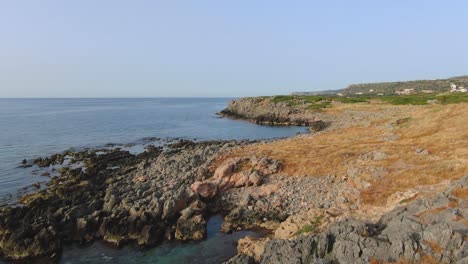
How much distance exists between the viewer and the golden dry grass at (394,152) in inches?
926

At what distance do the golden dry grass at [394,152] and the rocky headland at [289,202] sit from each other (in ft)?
0.32

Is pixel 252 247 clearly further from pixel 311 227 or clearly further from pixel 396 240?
pixel 396 240

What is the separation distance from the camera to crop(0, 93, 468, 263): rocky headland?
45.4ft

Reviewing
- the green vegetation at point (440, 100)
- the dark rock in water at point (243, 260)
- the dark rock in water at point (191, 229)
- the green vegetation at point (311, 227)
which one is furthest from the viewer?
the green vegetation at point (440, 100)

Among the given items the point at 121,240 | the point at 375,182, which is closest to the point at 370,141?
the point at 375,182

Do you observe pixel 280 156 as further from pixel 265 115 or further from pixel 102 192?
pixel 265 115

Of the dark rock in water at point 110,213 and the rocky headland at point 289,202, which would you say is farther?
the dark rock in water at point 110,213

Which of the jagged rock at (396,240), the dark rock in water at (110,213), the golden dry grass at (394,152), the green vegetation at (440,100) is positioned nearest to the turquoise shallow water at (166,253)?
the dark rock in water at (110,213)

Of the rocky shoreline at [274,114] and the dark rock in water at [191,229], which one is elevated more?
the rocky shoreline at [274,114]

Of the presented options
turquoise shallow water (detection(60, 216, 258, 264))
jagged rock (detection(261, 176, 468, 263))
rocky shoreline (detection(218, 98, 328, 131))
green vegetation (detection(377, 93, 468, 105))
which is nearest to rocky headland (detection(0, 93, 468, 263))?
jagged rock (detection(261, 176, 468, 263))

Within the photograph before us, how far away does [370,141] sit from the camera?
36656mm

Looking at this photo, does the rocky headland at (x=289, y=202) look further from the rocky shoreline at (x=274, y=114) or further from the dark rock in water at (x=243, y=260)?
the rocky shoreline at (x=274, y=114)

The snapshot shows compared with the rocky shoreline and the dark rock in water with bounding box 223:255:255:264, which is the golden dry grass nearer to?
the dark rock in water with bounding box 223:255:255:264

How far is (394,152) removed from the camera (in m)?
29.8
